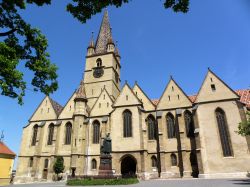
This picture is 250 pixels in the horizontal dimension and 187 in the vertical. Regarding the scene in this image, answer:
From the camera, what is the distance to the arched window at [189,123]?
33181mm

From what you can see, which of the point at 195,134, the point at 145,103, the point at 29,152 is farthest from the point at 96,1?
the point at 29,152

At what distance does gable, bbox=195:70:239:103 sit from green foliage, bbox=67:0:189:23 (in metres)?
27.7

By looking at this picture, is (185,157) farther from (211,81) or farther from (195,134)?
(211,81)

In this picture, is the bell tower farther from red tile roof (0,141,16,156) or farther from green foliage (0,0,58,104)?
green foliage (0,0,58,104)

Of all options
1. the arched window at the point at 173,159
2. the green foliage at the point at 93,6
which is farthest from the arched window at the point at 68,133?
the green foliage at the point at 93,6

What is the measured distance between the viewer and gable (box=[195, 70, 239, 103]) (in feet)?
106

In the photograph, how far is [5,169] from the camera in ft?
139

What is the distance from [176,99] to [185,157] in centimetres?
920

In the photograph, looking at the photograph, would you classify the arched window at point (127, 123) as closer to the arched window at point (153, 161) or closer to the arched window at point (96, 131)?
the arched window at point (153, 161)

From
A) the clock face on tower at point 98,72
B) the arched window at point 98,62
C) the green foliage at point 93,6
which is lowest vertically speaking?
the green foliage at point 93,6

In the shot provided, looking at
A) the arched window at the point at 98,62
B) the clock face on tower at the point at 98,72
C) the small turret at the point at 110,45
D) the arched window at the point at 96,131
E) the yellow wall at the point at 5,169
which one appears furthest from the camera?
the small turret at the point at 110,45

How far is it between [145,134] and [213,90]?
39.4ft

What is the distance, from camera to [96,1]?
732 cm

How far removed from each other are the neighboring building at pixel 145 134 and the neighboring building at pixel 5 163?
518 centimetres
